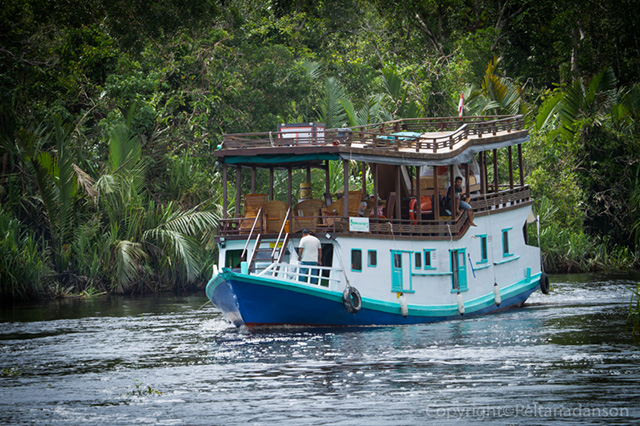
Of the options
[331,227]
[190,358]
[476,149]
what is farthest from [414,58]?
[190,358]

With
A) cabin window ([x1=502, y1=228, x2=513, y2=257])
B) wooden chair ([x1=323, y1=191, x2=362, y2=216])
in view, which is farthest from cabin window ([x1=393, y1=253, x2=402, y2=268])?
cabin window ([x1=502, y1=228, x2=513, y2=257])

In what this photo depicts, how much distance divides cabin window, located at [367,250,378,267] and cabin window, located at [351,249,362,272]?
0.25 m

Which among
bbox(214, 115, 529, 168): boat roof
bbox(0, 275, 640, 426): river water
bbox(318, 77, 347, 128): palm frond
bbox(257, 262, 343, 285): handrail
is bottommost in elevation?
bbox(0, 275, 640, 426): river water

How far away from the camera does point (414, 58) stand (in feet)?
155

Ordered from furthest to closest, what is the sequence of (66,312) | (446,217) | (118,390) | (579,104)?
(579,104) < (66,312) < (446,217) < (118,390)

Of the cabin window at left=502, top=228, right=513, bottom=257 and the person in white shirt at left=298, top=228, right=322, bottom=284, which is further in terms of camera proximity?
the cabin window at left=502, top=228, right=513, bottom=257

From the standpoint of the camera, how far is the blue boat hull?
19578 millimetres

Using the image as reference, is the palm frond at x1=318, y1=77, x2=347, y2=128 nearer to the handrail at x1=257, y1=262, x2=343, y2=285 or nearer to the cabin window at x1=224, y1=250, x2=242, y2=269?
the cabin window at x1=224, y1=250, x2=242, y2=269

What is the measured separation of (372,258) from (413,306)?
160 cm

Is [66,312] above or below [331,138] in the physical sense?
below

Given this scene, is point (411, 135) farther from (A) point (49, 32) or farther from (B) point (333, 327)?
(A) point (49, 32)

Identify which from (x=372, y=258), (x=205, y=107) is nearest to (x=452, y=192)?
(x=372, y=258)

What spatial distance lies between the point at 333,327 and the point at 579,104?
2285 cm

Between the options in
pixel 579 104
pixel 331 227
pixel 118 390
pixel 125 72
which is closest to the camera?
pixel 118 390
